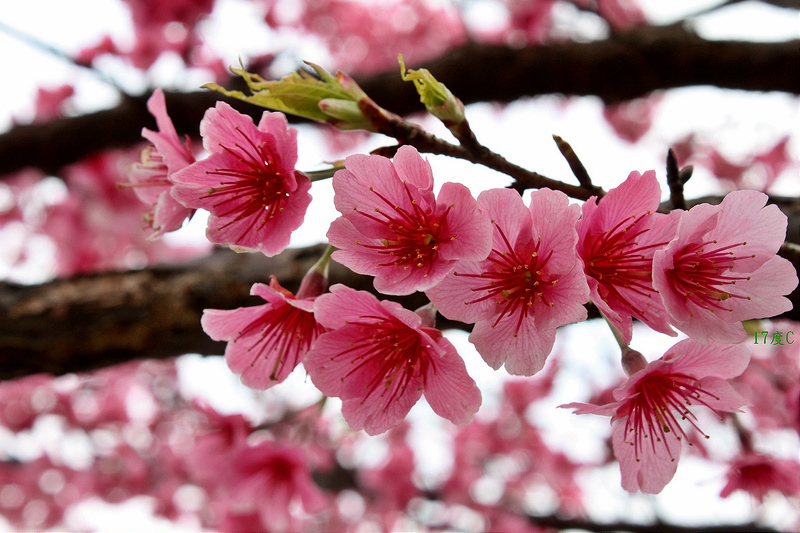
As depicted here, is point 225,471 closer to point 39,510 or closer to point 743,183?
point 39,510

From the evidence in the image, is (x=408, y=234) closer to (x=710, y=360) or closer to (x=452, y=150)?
(x=452, y=150)

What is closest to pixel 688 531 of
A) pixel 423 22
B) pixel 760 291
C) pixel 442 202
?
pixel 760 291

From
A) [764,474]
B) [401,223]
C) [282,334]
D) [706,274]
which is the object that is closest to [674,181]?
[706,274]

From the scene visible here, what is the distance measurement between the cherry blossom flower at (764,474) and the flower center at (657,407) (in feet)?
2.84

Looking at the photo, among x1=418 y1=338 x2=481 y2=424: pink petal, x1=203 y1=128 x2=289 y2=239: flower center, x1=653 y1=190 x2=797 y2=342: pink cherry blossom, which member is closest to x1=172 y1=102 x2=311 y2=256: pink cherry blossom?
x1=203 y1=128 x2=289 y2=239: flower center

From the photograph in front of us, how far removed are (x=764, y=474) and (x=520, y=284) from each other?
4.72 feet

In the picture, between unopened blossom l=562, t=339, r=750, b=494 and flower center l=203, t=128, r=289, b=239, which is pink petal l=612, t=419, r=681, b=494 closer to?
unopened blossom l=562, t=339, r=750, b=494

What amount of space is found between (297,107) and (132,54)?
12.4 feet

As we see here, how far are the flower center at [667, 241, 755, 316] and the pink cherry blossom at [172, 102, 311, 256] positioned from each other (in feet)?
2.29

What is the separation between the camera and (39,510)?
5617 mm

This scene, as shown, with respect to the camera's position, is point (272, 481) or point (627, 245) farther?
point (272, 481)

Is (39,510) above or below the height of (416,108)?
below

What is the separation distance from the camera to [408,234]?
3.24 ft

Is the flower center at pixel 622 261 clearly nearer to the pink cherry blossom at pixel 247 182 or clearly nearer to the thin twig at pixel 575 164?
the thin twig at pixel 575 164
